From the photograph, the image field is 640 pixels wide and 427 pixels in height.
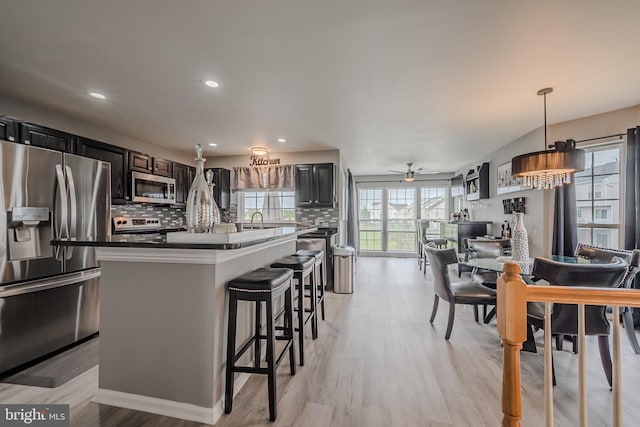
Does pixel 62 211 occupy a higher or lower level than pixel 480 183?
Answer: lower

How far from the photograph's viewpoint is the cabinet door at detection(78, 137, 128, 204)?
3.19 m

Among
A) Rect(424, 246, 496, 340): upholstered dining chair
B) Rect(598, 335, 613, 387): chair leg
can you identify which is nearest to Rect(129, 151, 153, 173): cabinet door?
Rect(424, 246, 496, 340): upholstered dining chair

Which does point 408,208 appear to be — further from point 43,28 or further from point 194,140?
point 43,28

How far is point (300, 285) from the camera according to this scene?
2281 millimetres

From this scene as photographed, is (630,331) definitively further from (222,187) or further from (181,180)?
(181,180)

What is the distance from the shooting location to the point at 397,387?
6.49 ft

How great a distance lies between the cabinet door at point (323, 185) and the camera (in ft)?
15.7

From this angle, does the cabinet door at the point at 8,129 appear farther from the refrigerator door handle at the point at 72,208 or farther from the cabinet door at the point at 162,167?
the cabinet door at the point at 162,167

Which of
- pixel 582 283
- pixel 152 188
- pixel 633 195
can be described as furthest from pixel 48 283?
pixel 633 195

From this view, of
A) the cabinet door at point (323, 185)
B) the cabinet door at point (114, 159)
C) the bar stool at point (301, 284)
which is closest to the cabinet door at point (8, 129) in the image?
the cabinet door at point (114, 159)

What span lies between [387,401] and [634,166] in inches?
140

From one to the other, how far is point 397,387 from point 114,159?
4081 millimetres

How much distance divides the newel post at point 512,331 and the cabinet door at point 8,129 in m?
3.80

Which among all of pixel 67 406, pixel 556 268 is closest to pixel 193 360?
pixel 67 406
